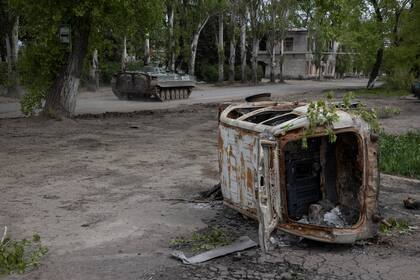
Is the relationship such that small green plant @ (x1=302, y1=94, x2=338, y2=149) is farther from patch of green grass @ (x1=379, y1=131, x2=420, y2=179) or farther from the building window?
the building window

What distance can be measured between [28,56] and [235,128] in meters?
13.2

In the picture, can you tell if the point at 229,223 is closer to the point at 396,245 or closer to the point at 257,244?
the point at 257,244

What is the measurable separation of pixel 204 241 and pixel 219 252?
1.55 ft

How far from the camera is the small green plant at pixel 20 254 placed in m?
5.65

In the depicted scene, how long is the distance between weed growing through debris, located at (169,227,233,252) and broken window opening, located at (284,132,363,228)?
78 centimetres

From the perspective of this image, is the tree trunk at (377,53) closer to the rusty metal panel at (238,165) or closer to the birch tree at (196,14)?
the birch tree at (196,14)

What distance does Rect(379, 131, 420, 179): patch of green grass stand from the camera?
10.8 metres

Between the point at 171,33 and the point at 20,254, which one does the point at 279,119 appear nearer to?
the point at 20,254

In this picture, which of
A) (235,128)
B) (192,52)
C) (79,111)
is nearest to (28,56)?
(79,111)

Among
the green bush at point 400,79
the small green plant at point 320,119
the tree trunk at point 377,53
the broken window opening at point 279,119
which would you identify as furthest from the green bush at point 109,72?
the small green plant at point 320,119

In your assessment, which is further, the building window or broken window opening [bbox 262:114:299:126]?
the building window

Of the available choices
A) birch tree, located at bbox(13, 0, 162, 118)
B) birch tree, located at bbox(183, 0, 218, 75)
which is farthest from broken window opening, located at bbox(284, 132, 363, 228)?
birch tree, located at bbox(183, 0, 218, 75)

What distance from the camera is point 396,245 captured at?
652 centimetres

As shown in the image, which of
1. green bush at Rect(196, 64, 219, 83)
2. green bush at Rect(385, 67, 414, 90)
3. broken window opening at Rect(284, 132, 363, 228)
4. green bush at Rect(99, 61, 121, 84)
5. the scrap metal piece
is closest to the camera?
the scrap metal piece
